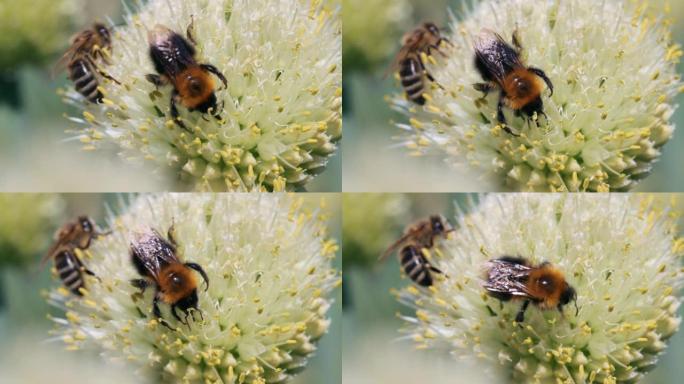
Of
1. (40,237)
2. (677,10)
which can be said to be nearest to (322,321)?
(40,237)

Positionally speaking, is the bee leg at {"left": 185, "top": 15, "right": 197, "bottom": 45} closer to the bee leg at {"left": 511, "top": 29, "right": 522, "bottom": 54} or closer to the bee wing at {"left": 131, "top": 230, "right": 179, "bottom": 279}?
the bee wing at {"left": 131, "top": 230, "right": 179, "bottom": 279}

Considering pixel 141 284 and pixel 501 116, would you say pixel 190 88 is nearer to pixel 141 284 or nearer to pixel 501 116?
pixel 141 284

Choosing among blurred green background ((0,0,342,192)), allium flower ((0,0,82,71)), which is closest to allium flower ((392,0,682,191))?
blurred green background ((0,0,342,192))

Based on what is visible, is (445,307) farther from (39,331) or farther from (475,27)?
(39,331)

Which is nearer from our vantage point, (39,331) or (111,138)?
(111,138)

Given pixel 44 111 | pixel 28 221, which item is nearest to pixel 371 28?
pixel 44 111

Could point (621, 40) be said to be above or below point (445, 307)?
above
